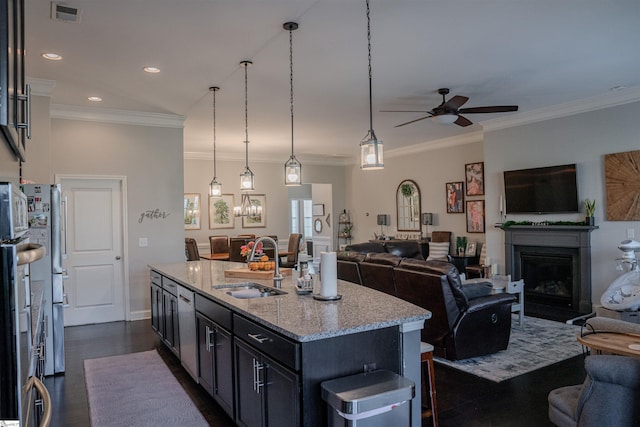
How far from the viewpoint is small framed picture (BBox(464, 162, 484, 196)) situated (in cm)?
839

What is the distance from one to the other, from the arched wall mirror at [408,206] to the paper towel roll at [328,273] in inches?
287

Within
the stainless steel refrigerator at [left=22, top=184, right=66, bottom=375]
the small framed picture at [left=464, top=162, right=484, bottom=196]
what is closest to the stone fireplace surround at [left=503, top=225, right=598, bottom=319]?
the small framed picture at [left=464, top=162, right=484, bottom=196]

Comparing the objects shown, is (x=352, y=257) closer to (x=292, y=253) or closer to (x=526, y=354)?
(x=526, y=354)

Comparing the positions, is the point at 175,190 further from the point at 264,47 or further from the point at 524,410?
the point at 524,410

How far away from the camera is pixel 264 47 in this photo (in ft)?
13.1

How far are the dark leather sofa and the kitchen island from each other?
1164mm

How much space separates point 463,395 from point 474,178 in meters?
5.80

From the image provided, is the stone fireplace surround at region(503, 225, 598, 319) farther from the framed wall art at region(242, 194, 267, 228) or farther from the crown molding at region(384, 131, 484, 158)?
the framed wall art at region(242, 194, 267, 228)

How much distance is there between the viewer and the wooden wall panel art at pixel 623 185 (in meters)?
5.54

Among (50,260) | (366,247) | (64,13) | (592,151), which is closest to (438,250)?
(366,247)

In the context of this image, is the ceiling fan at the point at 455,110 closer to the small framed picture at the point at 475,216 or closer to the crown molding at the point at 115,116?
the small framed picture at the point at 475,216

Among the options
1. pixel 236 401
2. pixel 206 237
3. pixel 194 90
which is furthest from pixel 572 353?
pixel 206 237

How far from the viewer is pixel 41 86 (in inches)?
195

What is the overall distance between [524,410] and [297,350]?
83.1 inches
